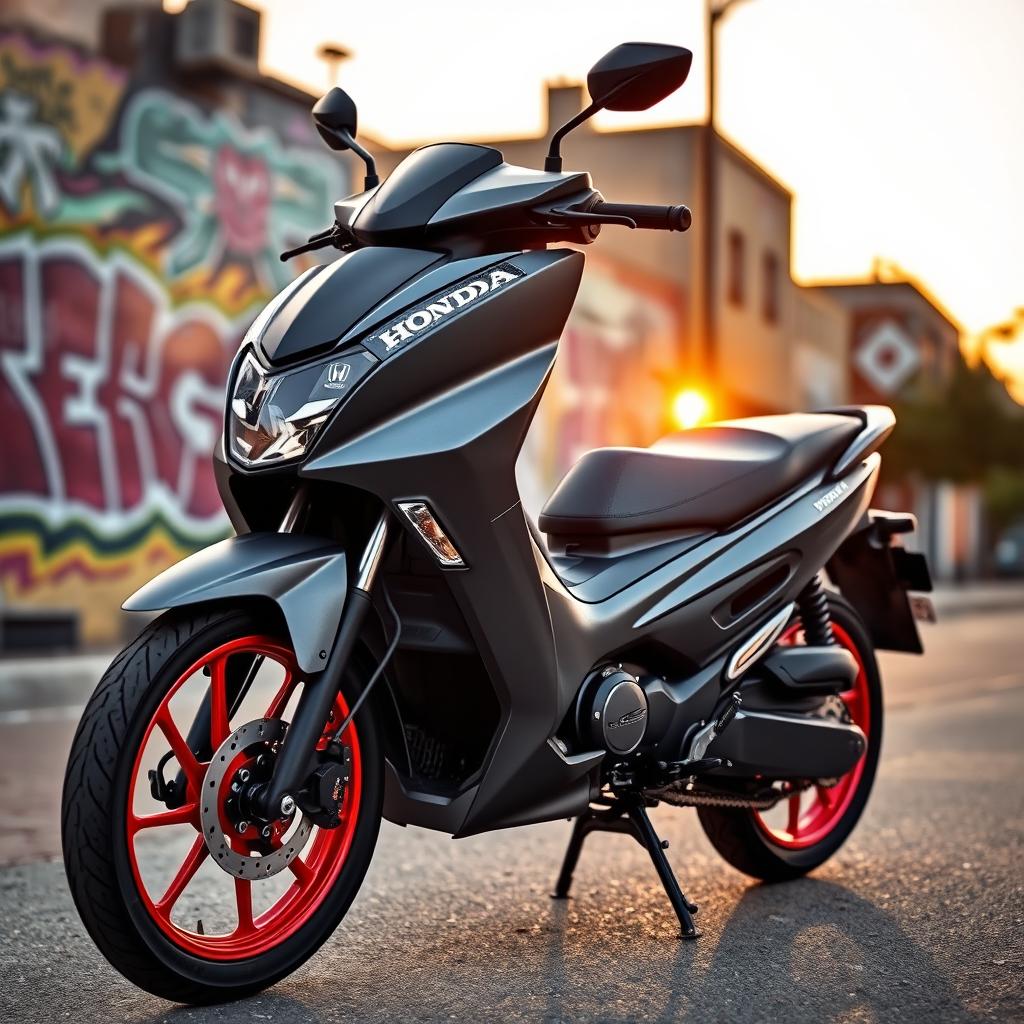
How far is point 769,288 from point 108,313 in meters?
17.2

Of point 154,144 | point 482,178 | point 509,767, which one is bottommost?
point 509,767

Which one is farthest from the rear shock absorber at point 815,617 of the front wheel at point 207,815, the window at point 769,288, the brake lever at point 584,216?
the window at point 769,288

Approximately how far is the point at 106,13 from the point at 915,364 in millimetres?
21379

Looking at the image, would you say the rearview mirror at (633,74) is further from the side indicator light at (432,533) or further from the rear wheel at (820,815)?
the rear wheel at (820,815)

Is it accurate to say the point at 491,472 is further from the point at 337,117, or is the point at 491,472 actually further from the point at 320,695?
the point at 337,117

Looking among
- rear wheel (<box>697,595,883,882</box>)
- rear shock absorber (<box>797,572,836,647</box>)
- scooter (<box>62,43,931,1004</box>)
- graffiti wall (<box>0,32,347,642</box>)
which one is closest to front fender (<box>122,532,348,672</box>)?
scooter (<box>62,43,931,1004</box>)

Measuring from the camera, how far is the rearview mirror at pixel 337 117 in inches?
144

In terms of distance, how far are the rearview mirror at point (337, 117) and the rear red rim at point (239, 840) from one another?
134 centimetres

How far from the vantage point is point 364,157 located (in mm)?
3508

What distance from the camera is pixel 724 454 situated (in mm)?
3883

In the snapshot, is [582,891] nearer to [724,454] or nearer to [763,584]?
[763,584]

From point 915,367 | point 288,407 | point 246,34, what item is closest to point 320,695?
point 288,407

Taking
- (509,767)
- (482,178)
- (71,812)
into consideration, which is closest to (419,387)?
(482,178)

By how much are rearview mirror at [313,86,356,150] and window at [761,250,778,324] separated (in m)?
25.1
